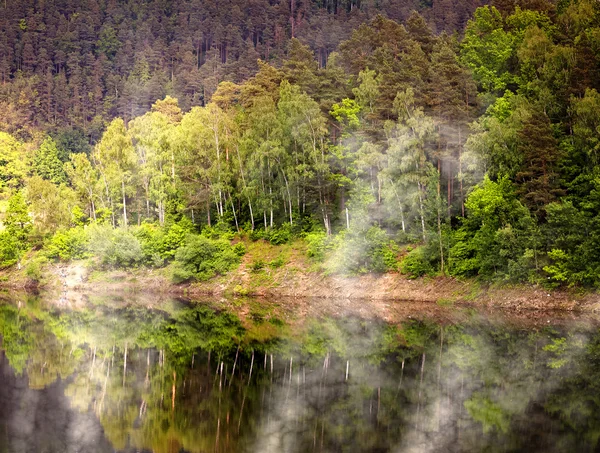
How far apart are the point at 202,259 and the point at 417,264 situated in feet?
72.5

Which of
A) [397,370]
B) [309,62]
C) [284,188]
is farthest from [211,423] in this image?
[309,62]

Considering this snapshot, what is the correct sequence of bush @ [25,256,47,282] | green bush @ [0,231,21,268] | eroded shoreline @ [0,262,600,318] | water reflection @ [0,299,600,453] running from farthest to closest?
green bush @ [0,231,21,268]
bush @ [25,256,47,282]
eroded shoreline @ [0,262,600,318]
water reflection @ [0,299,600,453]

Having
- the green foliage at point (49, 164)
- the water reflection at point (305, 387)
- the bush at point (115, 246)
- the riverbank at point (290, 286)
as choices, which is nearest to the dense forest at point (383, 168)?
the bush at point (115, 246)

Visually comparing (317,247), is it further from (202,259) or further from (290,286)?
(202,259)

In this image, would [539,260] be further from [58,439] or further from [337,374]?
[58,439]

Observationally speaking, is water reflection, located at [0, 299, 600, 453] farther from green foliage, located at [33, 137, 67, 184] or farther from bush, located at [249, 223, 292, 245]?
green foliage, located at [33, 137, 67, 184]

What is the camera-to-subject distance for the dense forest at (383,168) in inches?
2056

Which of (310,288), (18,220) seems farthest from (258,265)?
(18,220)

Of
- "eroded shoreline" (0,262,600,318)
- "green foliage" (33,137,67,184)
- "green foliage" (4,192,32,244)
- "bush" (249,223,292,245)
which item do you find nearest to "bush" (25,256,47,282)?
"eroded shoreline" (0,262,600,318)

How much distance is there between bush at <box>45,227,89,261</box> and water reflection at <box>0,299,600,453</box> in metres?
33.2

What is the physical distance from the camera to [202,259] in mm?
69062

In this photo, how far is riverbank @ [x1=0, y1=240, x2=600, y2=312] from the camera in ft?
164

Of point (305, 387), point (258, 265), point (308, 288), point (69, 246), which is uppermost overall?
point (305, 387)

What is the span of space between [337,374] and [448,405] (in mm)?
6566
